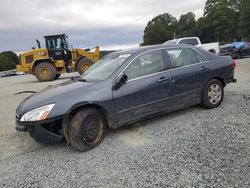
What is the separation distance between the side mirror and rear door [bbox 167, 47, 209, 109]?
1.07m

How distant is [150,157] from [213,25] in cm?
6607

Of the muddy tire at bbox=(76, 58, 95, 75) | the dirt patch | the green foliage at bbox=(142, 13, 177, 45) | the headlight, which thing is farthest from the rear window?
the green foliage at bbox=(142, 13, 177, 45)

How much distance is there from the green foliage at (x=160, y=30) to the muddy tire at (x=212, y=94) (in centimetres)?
7401

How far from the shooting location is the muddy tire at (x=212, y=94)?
5620 millimetres

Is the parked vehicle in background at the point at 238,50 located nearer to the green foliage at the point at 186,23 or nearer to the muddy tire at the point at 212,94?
the muddy tire at the point at 212,94

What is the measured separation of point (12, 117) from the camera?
6887 millimetres

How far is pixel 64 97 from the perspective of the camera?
4.14m

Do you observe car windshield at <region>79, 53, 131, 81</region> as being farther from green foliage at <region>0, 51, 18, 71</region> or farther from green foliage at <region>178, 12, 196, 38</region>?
green foliage at <region>178, 12, 196, 38</region>

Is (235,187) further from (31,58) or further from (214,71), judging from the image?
(31,58)

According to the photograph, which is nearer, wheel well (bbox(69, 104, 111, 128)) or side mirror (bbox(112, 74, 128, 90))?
wheel well (bbox(69, 104, 111, 128))

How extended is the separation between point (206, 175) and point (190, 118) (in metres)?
2.20

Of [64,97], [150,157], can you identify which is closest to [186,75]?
[150,157]

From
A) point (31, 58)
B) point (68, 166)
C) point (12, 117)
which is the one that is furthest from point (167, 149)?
point (31, 58)

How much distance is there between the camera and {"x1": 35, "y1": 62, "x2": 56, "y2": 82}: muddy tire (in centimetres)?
1619
